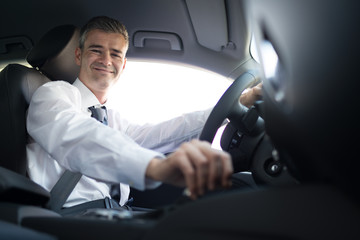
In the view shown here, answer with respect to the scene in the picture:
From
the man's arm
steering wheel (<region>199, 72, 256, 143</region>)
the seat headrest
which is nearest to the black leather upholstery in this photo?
the seat headrest

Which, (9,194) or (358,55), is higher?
(358,55)

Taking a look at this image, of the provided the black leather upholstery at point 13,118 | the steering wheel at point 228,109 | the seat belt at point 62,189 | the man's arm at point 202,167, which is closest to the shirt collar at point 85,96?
the black leather upholstery at point 13,118

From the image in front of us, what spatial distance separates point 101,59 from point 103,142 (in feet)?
3.60

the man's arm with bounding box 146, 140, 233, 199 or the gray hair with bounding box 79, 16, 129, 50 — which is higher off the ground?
the gray hair with bounding box 79, 16, 129, 50

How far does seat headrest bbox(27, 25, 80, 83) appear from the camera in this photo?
1.65 m

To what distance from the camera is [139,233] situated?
0.62m

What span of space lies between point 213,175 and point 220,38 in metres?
1.46

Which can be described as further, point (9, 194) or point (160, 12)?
point (160, 12)

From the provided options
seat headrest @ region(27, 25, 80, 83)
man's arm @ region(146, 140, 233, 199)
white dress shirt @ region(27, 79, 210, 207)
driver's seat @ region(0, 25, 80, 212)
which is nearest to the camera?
man's arm @ region(146, 140, 233, 199)

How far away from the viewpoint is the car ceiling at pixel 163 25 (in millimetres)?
1863

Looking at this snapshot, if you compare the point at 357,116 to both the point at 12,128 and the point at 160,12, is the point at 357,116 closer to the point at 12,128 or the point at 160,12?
the point at 12,128

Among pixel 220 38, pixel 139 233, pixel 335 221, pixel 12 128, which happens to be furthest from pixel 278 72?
pixel 220 38

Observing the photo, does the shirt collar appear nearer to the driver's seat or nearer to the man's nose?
the driver's seat

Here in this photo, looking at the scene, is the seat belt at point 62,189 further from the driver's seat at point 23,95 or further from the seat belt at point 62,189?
the driver's seat at point 23,95
